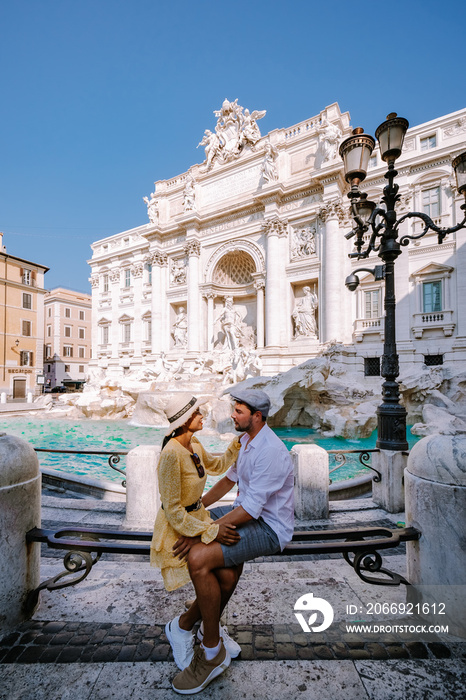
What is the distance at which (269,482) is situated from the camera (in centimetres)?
183

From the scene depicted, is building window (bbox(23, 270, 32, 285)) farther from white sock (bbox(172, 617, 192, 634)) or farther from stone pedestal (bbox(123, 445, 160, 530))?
white sock (bbox(172, 617, 192, 634))

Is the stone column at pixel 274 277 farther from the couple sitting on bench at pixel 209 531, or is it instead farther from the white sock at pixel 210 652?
the white sock at pixel 210 652

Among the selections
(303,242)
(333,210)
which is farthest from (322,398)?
(333,210)

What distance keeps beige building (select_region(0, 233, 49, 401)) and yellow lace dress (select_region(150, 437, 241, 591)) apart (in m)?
30.9

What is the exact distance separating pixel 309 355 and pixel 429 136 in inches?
520

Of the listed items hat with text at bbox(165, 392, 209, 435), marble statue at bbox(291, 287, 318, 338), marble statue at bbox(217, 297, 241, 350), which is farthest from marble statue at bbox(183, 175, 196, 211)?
hat with text at bbox(165, 392, 209, 435)

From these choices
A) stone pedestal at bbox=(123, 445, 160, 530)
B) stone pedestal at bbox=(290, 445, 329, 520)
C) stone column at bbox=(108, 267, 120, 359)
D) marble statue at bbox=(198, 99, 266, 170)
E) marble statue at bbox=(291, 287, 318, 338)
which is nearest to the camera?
stone pedestal at bbox=(123, 445, 160, 530)

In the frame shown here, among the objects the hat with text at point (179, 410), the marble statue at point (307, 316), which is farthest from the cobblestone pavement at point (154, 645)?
the marble statue at point (307, 316)

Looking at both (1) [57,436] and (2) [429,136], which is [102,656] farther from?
(2) [429,136]

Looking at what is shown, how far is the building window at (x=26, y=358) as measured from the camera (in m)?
28.6

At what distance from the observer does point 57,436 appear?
38.8 feet

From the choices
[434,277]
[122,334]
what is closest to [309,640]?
[434,277]

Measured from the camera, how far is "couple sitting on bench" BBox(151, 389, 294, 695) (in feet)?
5.69

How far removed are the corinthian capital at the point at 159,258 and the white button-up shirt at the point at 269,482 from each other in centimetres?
2505
